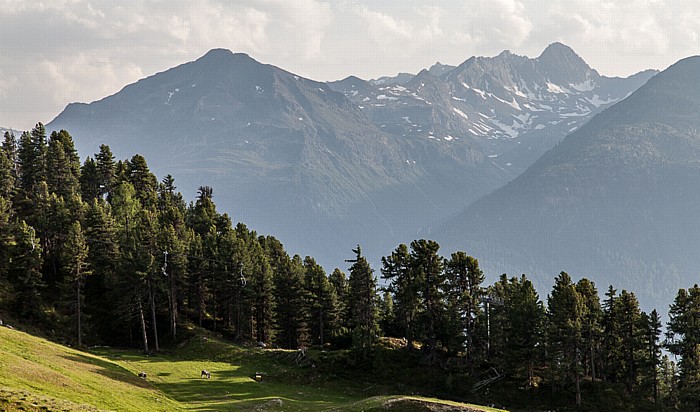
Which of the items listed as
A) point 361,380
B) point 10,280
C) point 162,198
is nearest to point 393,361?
point 361,380

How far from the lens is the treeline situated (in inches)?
3201

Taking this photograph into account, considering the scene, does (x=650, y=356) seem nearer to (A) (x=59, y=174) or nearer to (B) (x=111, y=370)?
(B) (x=111, y=370)

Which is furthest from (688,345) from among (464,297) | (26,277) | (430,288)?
(26,277)

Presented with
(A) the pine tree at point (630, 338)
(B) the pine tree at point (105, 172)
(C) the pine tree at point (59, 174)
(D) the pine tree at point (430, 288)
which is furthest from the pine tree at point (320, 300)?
(B) the pine tree at point (105, 172)

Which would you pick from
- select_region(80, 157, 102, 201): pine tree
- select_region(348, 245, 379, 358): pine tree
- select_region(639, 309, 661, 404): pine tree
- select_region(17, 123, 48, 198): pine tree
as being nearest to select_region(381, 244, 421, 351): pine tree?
select_region(348, 245, 379, 358): pine tree

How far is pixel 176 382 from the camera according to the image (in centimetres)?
7244

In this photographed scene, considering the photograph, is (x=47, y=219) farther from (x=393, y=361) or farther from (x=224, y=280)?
(x=393, y=361)

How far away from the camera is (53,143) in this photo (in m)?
140

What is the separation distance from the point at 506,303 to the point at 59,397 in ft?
212

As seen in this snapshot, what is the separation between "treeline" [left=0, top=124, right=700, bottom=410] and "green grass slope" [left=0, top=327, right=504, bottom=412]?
854 cm

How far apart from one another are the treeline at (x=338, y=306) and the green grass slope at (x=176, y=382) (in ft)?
28.0

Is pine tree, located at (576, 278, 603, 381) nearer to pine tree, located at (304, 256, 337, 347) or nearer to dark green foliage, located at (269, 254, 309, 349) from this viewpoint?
pine tree, located at (304, 256, 337, 347)

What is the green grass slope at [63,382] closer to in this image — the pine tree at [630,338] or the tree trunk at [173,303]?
the tree trunk at [173,303]

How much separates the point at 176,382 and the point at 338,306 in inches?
1512
